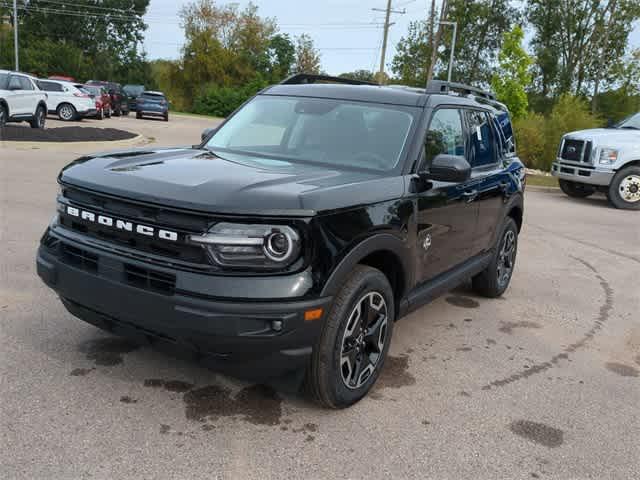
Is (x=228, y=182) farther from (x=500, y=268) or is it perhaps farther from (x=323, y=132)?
(x=500, y=268)

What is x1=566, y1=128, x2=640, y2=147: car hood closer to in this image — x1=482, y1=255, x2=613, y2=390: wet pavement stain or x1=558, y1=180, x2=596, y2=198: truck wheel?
x1=558, y1=180, x2=596, y2=198: truck wheel

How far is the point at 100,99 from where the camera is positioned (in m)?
28.2

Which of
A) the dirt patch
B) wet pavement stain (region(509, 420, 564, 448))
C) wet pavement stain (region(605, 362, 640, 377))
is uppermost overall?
the dirt patch

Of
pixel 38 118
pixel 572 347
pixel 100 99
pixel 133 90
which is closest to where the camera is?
pixel 572 347

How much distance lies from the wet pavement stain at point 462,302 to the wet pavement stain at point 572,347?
997 mm

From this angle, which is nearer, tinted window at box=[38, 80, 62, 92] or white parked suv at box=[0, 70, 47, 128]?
white parked suv at box=[0, 70, 47, 128]

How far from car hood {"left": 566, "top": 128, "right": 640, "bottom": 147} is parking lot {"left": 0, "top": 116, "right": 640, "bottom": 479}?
904 centimetres

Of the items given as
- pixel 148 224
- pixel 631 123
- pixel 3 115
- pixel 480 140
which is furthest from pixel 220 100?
pixel 148 224

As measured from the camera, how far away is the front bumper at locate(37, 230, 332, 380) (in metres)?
2.88

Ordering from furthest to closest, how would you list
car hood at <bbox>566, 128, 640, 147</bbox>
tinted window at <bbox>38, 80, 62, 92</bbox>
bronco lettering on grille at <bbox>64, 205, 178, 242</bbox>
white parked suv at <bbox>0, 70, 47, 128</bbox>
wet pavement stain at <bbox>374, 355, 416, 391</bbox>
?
tinted window at <bbox>38, 80, 62, 92</bbox> → white parked suv at <bbox>0, 70, 47, 128</bbox> → car hood at <bbox>566, 128, 640, 147</bbox> → wet pavement stain at <bbox>374, 355, 416, 391</bbox> → bronco lettering on grille at <bbox>64, 205, 178, 242</bbox>

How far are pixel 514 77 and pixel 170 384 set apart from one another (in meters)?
27.8

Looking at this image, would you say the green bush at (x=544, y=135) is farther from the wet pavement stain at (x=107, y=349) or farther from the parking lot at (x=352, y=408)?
the wet pavement stain at (x=107, y=349)

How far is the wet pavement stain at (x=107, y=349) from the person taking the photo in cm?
387

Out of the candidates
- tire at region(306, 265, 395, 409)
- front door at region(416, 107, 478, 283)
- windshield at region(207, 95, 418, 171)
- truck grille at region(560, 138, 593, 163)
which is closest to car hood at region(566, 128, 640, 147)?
truck grille at region(560, 138, 593, 163)
